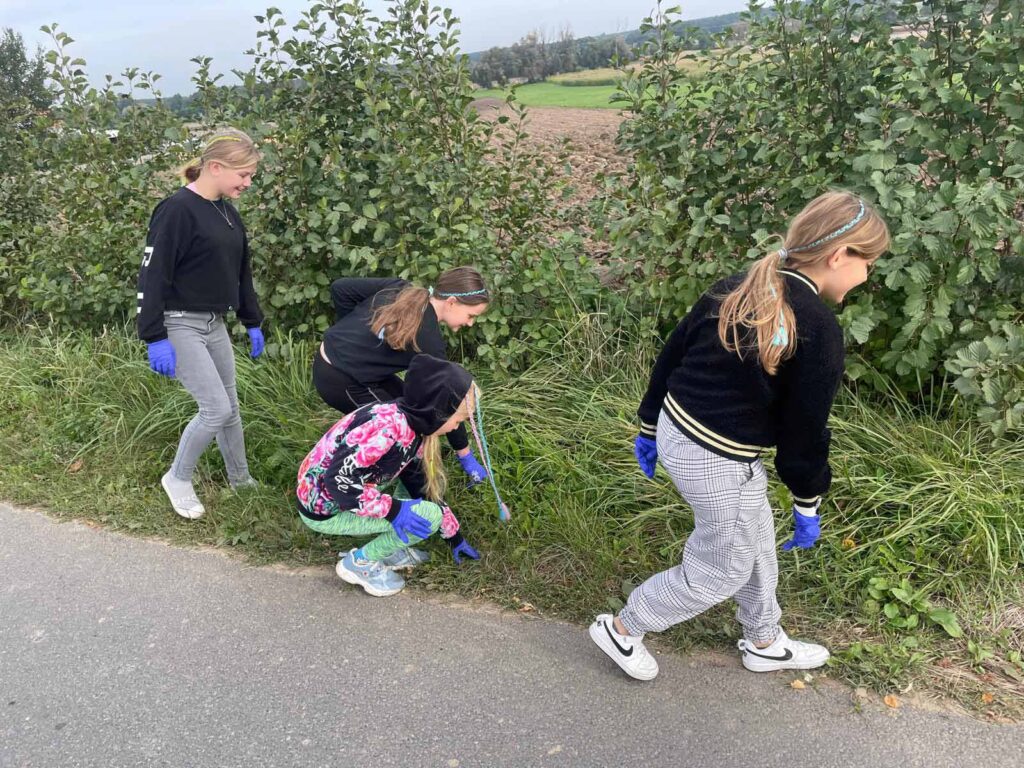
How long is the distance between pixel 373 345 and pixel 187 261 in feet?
3.17

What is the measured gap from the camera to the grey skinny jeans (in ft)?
12.1

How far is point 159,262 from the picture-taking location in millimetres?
3512

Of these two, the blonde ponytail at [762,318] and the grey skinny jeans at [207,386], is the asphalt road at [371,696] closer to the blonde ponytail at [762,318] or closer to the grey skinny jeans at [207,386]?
the grey skinny jeans at [207,386]

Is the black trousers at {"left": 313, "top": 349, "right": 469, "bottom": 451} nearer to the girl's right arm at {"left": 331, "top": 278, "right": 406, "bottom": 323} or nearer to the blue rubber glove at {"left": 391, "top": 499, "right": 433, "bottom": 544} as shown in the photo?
the girl's right arm at {"left": 331, "top": 278, "right": 406, "bottom": 323}

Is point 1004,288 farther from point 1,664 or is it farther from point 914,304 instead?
point 1,664

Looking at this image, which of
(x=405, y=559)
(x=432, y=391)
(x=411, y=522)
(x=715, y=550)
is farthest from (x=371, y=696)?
(x=715, y=550)

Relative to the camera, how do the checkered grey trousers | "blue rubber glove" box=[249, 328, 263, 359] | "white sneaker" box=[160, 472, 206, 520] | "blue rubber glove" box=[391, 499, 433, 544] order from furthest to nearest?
"blue rubber glove" box=[249, 328, 263, 359], "white sneaker" box=[160, 472, 206, 520], "blue rubber glove" box=[391, 499, 433, 544], the checkered grey trousers

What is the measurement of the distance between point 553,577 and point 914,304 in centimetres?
197

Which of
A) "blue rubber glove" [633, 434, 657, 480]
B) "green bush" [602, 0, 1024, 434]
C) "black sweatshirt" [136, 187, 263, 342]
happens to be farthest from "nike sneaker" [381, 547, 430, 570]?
"green bush" [602, 0, 1024, 434]

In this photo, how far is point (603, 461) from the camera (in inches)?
152

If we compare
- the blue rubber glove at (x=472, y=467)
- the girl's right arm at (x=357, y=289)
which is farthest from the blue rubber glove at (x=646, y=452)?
the girl's right arm at (x=357, y=289)

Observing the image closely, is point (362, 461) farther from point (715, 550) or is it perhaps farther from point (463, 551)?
point (715, 550)

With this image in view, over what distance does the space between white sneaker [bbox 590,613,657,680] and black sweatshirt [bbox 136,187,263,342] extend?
2373 millimetres

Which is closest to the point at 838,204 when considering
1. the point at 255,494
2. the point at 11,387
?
the point at 255,494
